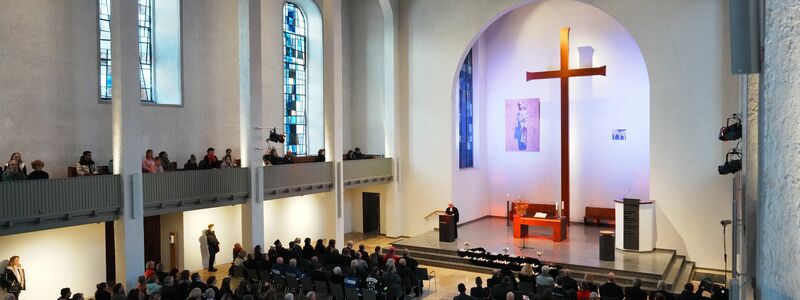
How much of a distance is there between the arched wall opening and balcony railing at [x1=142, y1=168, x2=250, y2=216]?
814 centimetres

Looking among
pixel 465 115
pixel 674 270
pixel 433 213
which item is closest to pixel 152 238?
pixel 433 213

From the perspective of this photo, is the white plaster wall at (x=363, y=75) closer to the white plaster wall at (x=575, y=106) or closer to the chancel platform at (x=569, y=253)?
the white plaster wall at (x=575, y=106)

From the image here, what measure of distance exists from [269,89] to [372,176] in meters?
4.57

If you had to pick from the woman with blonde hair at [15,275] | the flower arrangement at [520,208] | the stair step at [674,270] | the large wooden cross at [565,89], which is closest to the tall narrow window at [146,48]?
the woman with blonde hair at [15,275]

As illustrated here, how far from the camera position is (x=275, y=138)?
631 inches

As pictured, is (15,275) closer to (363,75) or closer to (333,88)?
(333,88)

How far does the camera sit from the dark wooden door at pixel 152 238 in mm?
16094

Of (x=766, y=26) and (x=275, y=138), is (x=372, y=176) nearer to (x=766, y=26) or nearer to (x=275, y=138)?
(x=275, y=138)

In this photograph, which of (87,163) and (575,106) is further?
(575,106)

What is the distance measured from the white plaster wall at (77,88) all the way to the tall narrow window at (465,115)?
8.54 metres

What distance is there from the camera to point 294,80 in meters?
20.3

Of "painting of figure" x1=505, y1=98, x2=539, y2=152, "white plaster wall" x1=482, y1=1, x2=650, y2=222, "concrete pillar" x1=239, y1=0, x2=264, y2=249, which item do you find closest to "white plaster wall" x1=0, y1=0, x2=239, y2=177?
"concrete pillar" x1=239, y1=0, x2=264, y2=249

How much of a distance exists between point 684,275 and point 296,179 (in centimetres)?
1091

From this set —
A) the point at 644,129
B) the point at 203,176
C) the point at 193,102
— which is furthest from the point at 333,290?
the point at 644,129
